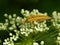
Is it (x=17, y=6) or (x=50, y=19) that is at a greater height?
(x=17, y=6)

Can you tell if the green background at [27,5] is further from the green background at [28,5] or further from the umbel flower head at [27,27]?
the umbel flower head at [27,27]

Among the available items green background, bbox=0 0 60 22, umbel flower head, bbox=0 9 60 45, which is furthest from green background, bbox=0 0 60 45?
umbel flower head, bbox=0 9 60 45

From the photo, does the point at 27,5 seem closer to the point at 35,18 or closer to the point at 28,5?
the point at 28,5

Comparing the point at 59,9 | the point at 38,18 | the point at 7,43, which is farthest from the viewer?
the point at 59,9

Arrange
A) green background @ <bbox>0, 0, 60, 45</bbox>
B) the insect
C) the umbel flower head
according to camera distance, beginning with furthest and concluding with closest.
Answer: green background @ <bbox>0, 0, 60, 45</bbox> < the insect < the umbel flower head

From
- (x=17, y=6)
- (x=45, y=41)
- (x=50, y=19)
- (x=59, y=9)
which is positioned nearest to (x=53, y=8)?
(x=59, y=9)

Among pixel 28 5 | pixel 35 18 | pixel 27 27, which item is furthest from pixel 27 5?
pixel 27 27

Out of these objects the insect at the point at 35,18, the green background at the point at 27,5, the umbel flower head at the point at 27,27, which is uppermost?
the green background at the point at 27,5

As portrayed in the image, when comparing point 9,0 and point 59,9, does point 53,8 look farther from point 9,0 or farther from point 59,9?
point 9,0

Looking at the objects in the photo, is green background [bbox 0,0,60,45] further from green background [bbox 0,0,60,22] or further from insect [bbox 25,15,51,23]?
insect [bbox 25,15,51,23]

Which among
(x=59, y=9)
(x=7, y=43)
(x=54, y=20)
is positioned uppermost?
(x=59, y=9)

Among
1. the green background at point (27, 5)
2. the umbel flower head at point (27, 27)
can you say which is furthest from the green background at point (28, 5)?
the umbel flower head at point (27, 27)
